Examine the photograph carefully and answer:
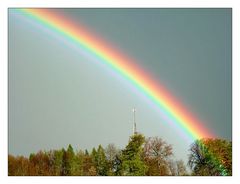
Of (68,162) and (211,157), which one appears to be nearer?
(68,162)

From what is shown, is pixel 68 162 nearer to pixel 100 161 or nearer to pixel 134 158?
pixel 100 161

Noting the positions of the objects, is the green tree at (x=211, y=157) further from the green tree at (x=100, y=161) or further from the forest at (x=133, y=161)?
the green tree at (x=100, y=161)

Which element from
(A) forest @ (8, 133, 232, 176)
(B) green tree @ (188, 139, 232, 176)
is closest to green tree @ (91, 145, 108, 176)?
(A) forest @ (8, 133, 232, 176)

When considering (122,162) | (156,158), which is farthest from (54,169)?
(156,158)

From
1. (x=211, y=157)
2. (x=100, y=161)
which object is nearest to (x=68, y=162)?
(x=100, y=161)

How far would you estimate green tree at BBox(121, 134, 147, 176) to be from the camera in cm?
1119

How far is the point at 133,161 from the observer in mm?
11352

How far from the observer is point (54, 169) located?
11.1 m

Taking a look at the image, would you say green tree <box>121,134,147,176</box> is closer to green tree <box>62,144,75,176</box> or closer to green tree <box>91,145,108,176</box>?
green tree <box>91,145,108,176</box>

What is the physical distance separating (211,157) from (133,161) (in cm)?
156
